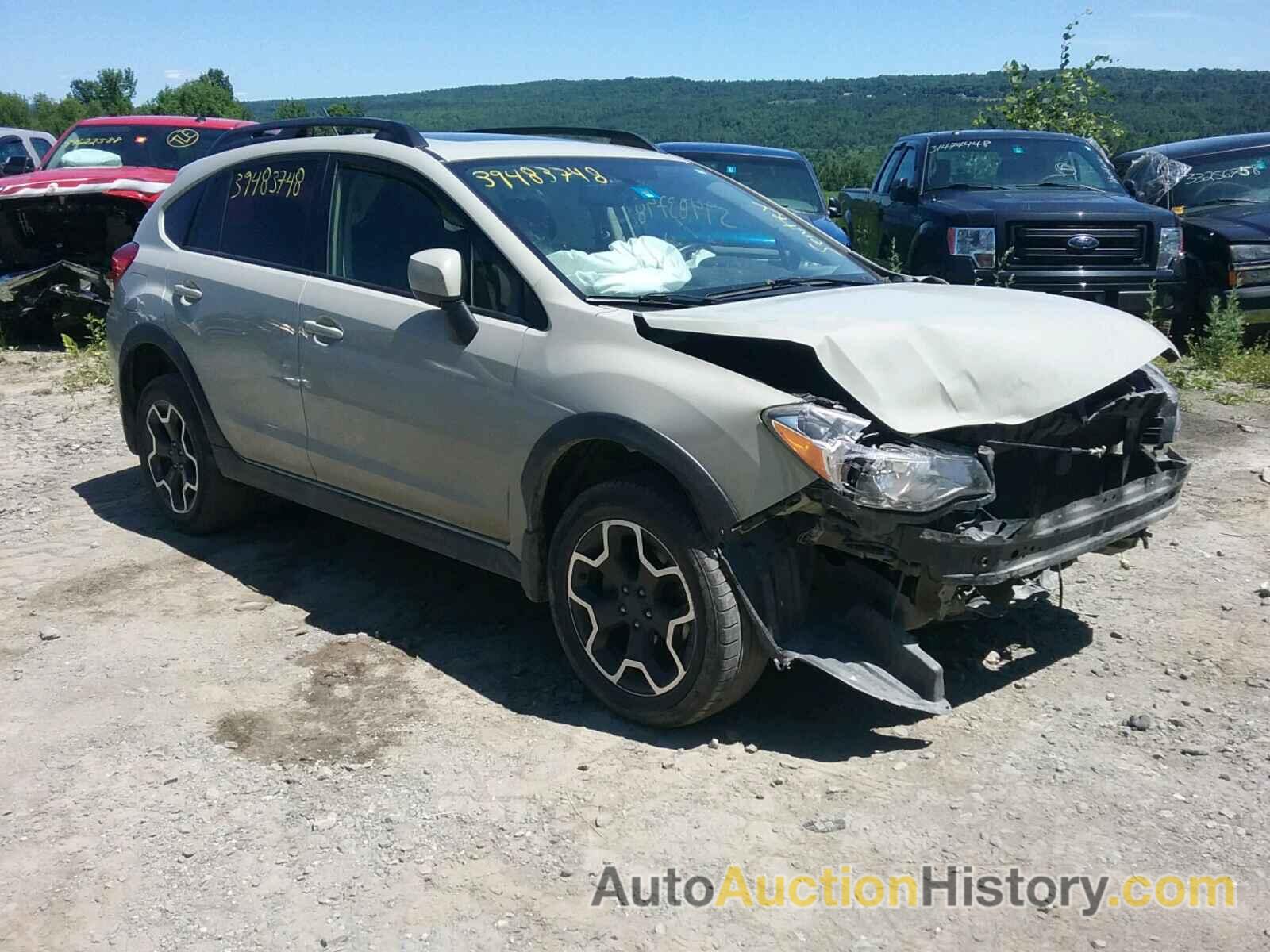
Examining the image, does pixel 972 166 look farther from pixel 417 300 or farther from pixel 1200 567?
pixel 417 300

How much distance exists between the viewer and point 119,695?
443 centimetres

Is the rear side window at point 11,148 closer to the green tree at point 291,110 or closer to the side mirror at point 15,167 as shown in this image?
the side mirror at point 15,167

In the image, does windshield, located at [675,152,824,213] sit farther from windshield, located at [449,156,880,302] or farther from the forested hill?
the forested hill

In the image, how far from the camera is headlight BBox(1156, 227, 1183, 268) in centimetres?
970

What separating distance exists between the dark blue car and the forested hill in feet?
56.4

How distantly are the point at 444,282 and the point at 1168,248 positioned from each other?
738cm

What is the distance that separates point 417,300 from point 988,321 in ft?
6.69

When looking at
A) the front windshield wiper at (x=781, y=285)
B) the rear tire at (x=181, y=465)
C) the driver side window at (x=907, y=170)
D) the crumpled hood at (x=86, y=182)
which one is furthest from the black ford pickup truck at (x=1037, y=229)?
the crumpled hood at (x=86, y=182)

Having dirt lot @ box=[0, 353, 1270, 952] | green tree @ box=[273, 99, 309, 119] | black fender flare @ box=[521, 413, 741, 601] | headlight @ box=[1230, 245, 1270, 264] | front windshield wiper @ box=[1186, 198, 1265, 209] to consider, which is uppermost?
green tree @ box=[273, 99, 309, 119]

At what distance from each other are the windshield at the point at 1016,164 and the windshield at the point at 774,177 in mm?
1617

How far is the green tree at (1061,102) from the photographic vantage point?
1678 centimetres

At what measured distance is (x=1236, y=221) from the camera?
403 inches

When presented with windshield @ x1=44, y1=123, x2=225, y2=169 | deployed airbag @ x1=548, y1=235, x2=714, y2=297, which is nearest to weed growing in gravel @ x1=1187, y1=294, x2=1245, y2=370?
deployed airbag @ x1=548, y1=235, x2=714, y2=297

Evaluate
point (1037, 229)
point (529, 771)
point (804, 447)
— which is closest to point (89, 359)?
point (1037, 229)
